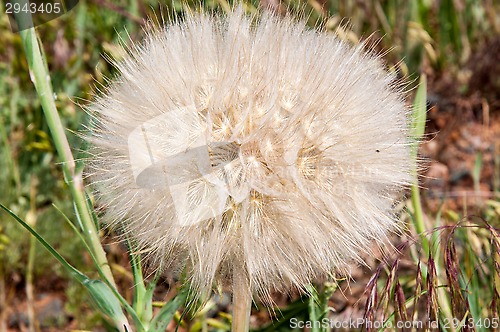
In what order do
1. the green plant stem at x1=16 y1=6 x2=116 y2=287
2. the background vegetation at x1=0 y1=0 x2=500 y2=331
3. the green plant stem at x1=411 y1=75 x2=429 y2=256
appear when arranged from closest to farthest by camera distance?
1. the green plant stem at x1=16 y1=6 x2=116 y2=287
2. the green plant stem at x1=411 y1=75 x2=429 y2=256
3. the background vegetation at x1=0 y1=0 x2=500 y2=331

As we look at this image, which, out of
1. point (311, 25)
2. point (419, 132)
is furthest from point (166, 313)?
point (311, 25)

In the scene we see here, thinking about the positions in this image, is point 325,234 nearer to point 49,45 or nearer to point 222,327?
point 222,327

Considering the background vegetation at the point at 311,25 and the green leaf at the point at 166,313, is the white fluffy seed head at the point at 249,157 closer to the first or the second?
the green leaf at the point at 166,313

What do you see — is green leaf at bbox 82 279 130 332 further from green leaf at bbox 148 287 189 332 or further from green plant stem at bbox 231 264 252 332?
green plant stem at bbox 231 264 252 332

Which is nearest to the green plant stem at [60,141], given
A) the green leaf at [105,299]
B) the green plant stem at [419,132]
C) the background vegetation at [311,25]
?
the green leaf at [105,299]

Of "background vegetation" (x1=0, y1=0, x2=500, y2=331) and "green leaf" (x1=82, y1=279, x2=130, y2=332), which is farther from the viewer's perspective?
"background vegetation" (x1=0, y1=0, x2=500, y2=331)

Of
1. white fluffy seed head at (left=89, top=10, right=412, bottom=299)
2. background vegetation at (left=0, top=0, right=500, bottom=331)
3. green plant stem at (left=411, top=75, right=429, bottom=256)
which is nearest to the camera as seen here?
white fluffy seed head at (left=89, top=10, right=412, bottom=299)

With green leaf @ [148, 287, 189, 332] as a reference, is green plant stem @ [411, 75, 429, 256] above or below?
above

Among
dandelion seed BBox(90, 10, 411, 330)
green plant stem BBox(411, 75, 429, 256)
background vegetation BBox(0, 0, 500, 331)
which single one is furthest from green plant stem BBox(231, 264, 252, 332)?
green plant stem BBox(411, 75, 429, 256)
